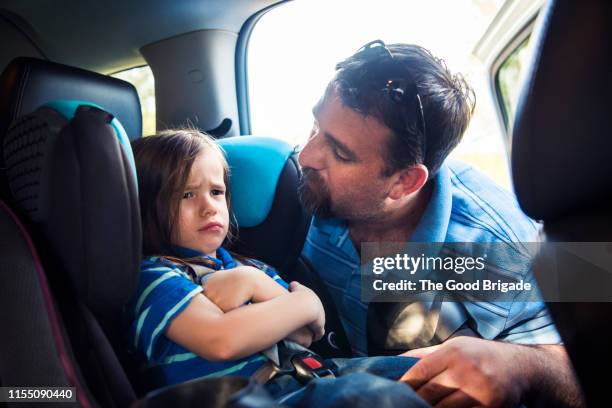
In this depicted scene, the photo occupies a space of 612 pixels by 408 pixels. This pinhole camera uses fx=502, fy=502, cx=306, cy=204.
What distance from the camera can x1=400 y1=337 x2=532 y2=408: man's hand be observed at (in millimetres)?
1003

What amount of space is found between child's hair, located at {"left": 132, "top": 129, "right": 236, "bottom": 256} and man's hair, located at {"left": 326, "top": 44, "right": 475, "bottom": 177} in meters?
0.51

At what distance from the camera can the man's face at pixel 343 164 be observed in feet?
4.86

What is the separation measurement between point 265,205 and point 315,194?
170 millimetres

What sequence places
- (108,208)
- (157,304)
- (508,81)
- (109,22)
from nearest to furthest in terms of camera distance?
1. (108,208)
2. (157,304)
3. (508,81)
4. (109,22)

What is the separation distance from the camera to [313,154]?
1543mm

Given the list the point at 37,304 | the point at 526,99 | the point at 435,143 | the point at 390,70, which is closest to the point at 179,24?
the point at 390,70

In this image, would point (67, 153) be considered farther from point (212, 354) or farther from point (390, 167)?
point (390, 167)

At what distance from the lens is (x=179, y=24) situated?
89.6 inches

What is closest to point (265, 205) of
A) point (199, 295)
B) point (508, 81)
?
point (199, 295)

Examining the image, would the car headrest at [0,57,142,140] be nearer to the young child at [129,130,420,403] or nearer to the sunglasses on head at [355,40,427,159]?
the young child at [129,130,420,403]

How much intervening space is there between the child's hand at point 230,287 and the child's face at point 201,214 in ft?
0.46

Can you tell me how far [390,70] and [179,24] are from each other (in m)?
1.24

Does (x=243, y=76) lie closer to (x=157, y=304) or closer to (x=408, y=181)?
(x=408, y=181)

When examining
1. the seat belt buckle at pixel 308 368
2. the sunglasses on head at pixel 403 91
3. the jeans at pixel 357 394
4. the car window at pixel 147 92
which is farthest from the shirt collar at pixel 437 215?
the car window at pixel 147 92
